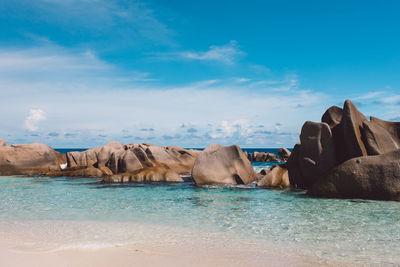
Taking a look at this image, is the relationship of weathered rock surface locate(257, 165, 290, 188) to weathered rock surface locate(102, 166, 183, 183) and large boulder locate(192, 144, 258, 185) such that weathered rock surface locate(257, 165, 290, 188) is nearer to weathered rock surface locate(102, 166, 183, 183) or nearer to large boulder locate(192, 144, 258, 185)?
large boulder locate(192, 144, 258, 185)

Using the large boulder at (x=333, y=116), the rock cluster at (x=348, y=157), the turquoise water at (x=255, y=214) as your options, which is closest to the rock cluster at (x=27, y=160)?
the turquoise water at (x=255, y=214)

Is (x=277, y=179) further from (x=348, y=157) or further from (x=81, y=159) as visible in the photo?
(x=81, y=159)

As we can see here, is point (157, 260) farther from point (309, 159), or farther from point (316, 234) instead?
point (309, 159)

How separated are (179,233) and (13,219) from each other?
581cm

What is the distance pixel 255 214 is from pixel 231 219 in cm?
111

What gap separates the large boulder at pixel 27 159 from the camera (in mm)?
31594

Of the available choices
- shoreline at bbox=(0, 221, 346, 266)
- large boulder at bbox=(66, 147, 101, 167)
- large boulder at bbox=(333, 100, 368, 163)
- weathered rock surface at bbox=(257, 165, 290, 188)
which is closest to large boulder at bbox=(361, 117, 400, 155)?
large boulder at bbox=(333, 100, 368, 163)

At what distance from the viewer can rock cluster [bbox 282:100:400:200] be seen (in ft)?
43.2

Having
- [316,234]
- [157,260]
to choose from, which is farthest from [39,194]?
[316,234]

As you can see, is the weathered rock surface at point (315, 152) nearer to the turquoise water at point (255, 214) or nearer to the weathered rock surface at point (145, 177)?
the turquoise water at point (255, 214)

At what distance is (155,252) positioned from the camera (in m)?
6.95

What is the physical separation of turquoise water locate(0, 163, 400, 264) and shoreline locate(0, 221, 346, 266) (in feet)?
2.06

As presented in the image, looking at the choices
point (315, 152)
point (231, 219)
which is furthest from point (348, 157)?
point (231, 219)

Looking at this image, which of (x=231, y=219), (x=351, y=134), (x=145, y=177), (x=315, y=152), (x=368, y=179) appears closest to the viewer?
(x=231, y=219)
